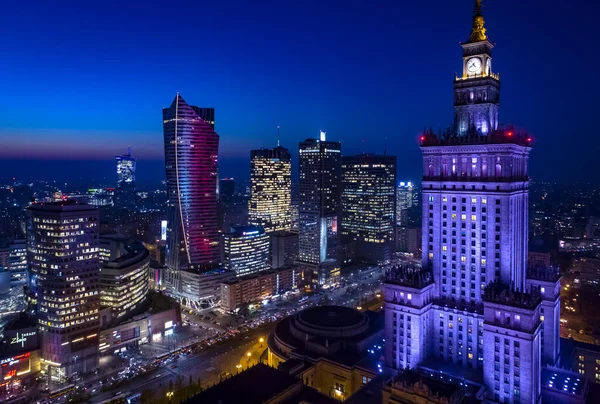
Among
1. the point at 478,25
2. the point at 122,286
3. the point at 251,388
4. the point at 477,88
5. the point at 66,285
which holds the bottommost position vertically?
the point at 251,388

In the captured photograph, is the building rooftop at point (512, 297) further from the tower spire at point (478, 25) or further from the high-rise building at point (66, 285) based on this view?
the high-rise building at point (66, 285)

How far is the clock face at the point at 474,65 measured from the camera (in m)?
97.6

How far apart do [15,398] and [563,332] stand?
170 m

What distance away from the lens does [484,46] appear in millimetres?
96812

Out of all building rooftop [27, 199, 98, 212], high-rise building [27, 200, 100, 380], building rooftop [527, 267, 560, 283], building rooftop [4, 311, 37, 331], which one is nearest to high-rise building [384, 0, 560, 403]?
building rooftop [527, 267, 560, 283]

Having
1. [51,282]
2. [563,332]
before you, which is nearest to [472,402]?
[563,332]

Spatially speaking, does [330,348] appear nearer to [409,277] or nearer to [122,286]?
[409,277]

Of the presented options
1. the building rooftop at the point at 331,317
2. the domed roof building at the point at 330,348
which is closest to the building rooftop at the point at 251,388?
the domed roof building at the point at 330,348

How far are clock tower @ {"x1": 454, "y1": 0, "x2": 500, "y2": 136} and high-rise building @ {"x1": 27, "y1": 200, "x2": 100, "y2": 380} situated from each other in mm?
118214

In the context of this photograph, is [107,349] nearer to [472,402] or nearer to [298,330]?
[298,330]

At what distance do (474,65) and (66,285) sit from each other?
436ft

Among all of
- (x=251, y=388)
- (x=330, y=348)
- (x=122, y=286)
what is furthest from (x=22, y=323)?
(x=330, y=348)

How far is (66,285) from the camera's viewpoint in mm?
133375

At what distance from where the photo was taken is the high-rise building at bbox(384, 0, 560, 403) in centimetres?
8512
